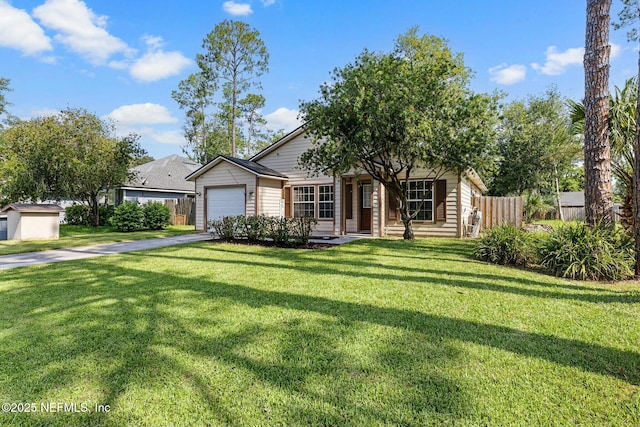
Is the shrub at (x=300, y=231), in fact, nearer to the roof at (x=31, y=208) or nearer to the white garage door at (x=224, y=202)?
the white garage door at (x=224, y=202)

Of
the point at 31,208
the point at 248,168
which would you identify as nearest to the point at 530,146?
the point at 248,168

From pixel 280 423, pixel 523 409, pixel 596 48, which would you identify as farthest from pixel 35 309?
pixel 596 48

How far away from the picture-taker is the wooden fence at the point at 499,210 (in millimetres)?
13523

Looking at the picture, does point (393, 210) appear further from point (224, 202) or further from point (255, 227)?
point (224, 202)

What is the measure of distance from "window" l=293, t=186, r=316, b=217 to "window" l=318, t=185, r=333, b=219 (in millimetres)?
349

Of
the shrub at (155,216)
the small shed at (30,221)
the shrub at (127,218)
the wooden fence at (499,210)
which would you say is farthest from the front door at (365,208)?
the small shed at (30,221)

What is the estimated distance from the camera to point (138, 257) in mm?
7754

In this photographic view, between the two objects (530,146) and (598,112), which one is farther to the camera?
(530,146)

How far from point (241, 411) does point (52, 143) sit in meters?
19.4

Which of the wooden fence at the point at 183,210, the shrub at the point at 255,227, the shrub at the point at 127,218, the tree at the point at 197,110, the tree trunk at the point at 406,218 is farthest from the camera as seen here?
the tree at the point at 197,110

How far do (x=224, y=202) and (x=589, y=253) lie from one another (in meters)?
12.8

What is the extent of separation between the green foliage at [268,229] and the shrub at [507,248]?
469 centimetres

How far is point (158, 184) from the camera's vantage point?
23.0 meters

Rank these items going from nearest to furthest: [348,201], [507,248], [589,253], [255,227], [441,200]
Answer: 1. [589,253]
2. [507,248]
3. [255,227]
4. [441,200]
5. [348,201]
